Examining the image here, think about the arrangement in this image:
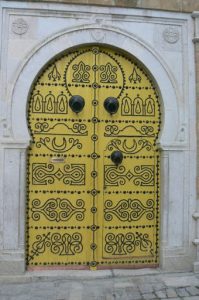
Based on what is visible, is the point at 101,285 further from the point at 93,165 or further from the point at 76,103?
the point at 76,103

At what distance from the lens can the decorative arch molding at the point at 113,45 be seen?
454cm

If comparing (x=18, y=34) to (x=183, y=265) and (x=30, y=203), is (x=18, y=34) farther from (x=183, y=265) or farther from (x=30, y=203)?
(x=183, y=265)

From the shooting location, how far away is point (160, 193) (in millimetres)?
4848

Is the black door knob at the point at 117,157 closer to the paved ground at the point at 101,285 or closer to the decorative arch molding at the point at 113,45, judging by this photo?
the decorative arch molding at the point at 113,45

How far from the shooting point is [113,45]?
474cm

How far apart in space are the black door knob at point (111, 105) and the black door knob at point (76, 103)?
316mm

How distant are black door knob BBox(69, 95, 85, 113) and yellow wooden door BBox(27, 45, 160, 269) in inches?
0.7

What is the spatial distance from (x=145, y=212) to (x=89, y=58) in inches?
87.4

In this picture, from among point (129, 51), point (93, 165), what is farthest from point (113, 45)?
point (93, 165)

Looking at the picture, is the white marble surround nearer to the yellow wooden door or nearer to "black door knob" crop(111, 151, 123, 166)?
the yellow wooden door

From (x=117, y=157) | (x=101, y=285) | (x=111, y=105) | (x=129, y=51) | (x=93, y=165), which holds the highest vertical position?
(x=129, y=51)

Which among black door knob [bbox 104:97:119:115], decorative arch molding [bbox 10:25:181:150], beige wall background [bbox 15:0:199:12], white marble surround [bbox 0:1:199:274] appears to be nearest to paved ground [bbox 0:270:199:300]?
white marble surround [bbox 0:1:199:274]

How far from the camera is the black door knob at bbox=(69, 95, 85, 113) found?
4.65m

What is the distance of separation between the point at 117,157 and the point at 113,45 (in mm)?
1493
